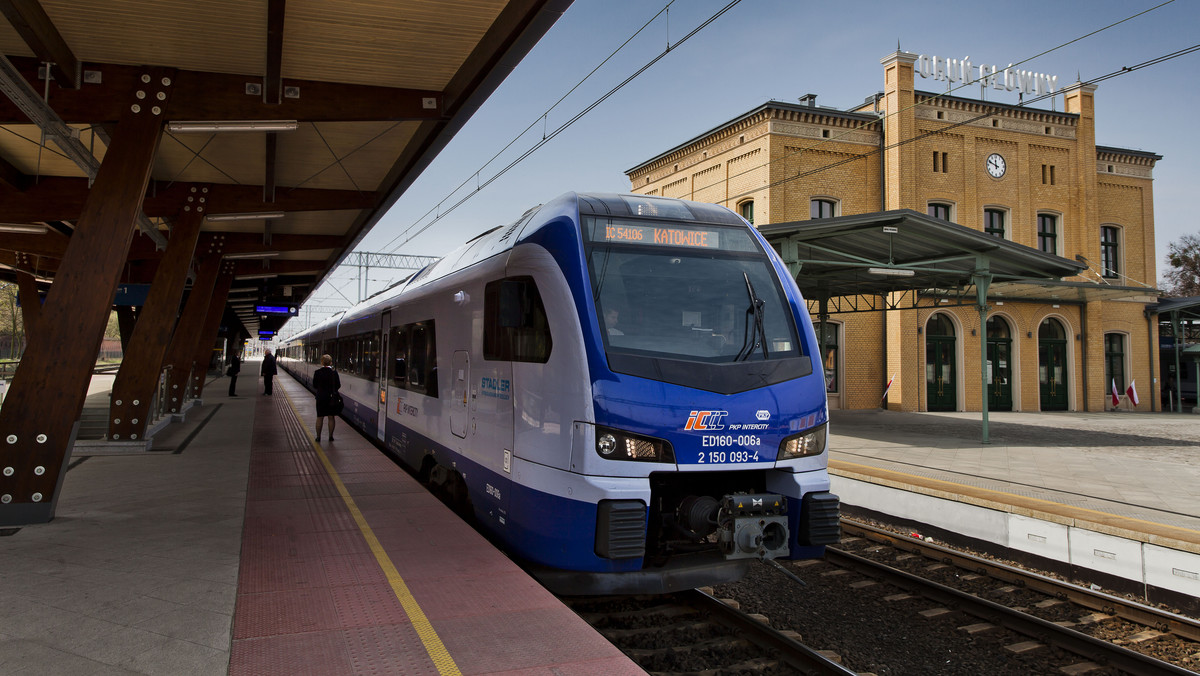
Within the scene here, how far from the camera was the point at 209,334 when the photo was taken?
24859 millimetres

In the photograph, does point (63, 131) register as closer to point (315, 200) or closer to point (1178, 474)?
point (315, 200)

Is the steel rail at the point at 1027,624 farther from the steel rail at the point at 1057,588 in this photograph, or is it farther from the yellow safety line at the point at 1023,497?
the yellow safety line at the point at 1023,497

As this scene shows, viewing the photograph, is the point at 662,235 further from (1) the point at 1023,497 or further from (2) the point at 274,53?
(1) the point at 1023,497

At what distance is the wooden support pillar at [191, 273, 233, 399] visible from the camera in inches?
937

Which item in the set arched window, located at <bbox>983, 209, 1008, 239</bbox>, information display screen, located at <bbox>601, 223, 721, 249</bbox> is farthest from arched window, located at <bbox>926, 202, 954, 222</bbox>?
information display screen, located at <bbox>601, 223, 721, 249</bbox>

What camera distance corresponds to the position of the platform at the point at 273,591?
3.78 meters

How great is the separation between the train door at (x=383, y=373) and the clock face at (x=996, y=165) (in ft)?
80.7

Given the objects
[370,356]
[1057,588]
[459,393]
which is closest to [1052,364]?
[1057,588]

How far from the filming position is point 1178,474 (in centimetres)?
1107

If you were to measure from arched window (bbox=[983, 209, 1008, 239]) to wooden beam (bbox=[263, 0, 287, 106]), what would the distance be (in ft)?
85.4

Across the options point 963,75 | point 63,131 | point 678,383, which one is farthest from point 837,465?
point 963,75

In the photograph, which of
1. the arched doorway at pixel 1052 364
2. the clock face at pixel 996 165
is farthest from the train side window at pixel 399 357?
the arched doorway at pixel 1052 364

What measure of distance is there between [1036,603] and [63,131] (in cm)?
1153

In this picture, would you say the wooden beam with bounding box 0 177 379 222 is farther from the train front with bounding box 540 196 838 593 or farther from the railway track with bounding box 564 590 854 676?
the railway track with bounding box 564 590 854 676
